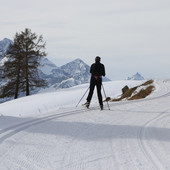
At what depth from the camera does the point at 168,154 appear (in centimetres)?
465

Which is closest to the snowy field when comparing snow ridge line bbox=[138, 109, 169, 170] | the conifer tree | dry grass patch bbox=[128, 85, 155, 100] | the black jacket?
snow ridge line bbox=[138, 109, 169, 170]

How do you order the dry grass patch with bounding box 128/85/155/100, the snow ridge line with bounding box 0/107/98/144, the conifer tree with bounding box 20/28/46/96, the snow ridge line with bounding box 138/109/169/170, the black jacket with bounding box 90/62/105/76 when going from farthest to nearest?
the conifer tree with bounding box 20/28/46/96 < the dry grass patch with bounding box 128/85/155/100 < the black jacket with bounding box 90/62/105/76 < the snow ridge line with bounding box 0/107/98/144 < the snow ridge line with bounding box 138/109/169/170

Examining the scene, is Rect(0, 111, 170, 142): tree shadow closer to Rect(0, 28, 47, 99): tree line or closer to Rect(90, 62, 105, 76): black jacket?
Rect(90, 62, 105, 76): black jacket

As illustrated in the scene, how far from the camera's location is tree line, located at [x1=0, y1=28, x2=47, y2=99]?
33.0 metres

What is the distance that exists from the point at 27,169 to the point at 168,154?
2394 mm

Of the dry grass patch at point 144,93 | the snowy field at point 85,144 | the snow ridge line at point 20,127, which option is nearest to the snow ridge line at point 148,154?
the snowy field at point 85,144

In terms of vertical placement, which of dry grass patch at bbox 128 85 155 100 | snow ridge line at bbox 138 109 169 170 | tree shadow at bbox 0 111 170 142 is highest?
snow ridge line at bbox 138 109 169 170

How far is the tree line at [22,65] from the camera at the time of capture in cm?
3300

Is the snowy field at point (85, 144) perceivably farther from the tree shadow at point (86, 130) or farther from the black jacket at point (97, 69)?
the black jacket at point (97, 69)

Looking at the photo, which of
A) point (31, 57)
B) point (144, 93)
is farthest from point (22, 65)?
point (144, 93)

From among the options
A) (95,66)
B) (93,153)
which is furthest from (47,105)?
(93,153)

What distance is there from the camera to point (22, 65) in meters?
32.8

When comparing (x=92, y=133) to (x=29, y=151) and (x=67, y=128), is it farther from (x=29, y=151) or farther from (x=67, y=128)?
(x=29, y=151)

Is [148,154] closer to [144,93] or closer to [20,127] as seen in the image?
[20,127]
